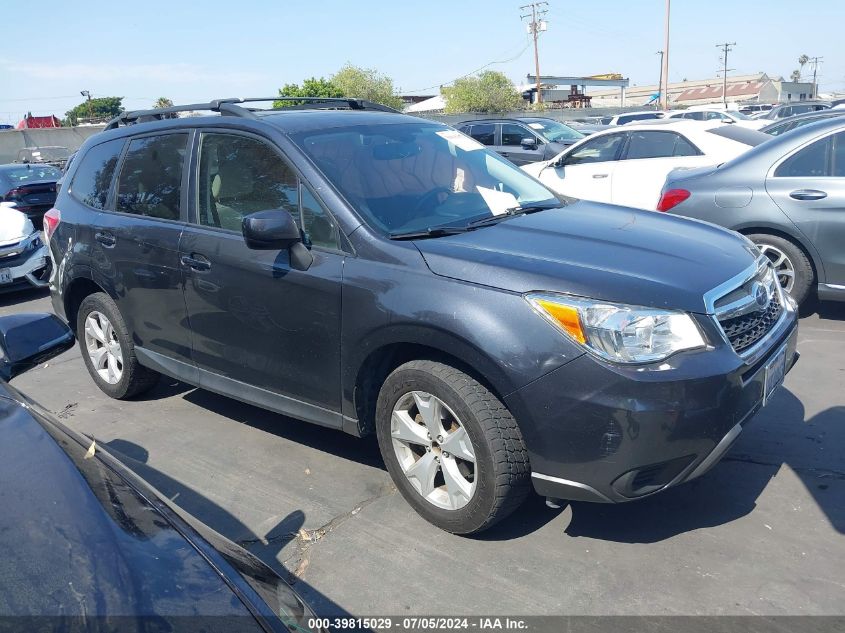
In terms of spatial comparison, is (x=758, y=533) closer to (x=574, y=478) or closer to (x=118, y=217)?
(x=574, y=478)

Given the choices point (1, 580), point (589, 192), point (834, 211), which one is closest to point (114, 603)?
point (1, 580)

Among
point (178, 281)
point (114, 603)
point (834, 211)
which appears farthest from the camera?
point (834, 211)

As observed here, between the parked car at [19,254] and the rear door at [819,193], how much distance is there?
25.8ft

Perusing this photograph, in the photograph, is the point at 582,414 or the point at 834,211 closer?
the point at 582,414

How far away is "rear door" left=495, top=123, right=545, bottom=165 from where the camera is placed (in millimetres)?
15633

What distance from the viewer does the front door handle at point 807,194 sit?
588 cm

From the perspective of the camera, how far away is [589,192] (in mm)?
9766

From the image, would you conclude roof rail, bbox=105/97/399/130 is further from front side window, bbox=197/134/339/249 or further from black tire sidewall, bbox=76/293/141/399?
black tire sidewall, bbox=76/293/141/399

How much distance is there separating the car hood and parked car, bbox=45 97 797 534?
12 mm

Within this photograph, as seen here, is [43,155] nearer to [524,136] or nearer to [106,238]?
[524,136]

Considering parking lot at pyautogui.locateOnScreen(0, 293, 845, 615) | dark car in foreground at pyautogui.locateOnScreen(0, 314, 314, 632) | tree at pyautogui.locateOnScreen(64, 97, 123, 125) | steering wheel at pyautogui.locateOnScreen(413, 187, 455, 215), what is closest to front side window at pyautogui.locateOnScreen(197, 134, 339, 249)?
steering wheel at pyautogui.locateOnScreen(413, 187, 455, 215)

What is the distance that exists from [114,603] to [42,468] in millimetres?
608

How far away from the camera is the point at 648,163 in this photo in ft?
31.1

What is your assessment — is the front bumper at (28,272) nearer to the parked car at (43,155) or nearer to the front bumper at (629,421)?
the front bumper at (629,421)
